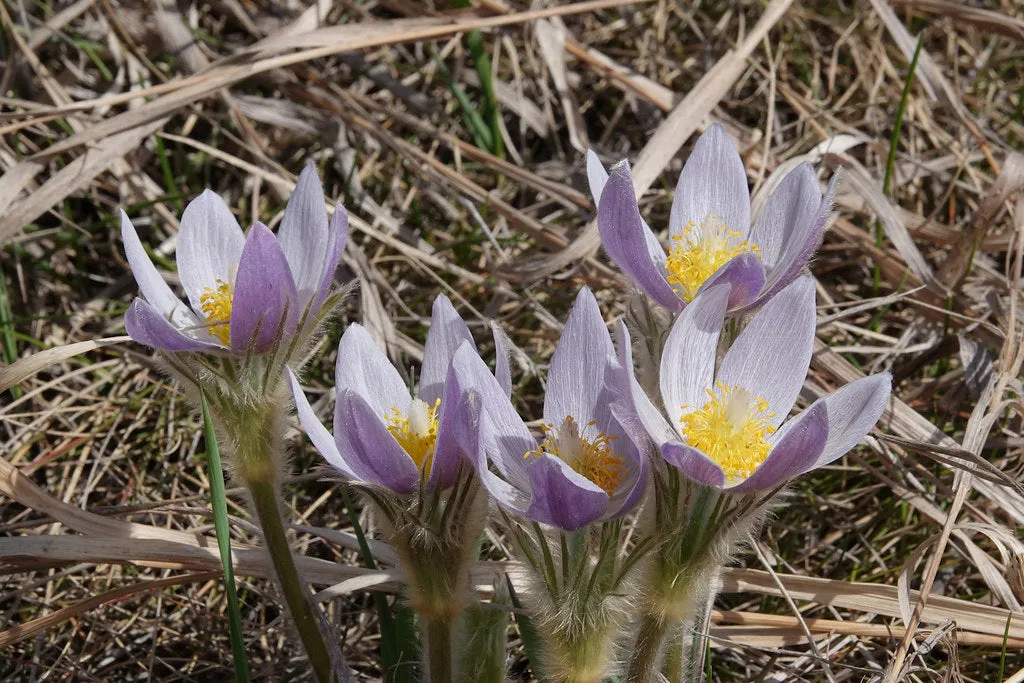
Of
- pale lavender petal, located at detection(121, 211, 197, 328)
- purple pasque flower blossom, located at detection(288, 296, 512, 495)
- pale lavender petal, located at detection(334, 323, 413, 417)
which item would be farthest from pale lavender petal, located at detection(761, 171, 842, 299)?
pale lavender petal, located at detection(121, 211, 197, 328)

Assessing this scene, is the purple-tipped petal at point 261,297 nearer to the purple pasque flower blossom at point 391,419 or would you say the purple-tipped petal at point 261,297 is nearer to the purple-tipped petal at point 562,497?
the purple pasque flower blossom at point 391,419

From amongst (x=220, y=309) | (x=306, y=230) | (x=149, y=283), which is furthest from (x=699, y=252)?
(x=149, y=283)

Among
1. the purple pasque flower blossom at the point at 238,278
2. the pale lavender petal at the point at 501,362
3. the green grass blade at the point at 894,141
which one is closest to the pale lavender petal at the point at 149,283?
the purple pasque flower blossom at the point at 238,278

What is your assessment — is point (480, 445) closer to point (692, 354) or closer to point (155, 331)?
point (692, 354)

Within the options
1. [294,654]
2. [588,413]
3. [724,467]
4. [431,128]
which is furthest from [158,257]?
[724,467]

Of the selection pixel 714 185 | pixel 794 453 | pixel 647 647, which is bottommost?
pixel 647 647

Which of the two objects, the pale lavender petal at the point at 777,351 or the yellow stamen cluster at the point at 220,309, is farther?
the yellow stamen cluster at the point at 220,309

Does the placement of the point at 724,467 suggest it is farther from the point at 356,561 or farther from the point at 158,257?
the point at 158,257

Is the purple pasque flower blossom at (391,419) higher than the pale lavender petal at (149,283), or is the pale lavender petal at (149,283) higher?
the pale lavender petal at (149,283)
